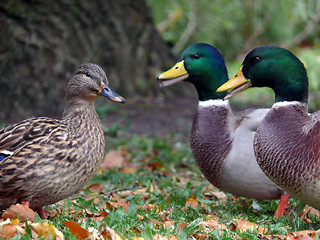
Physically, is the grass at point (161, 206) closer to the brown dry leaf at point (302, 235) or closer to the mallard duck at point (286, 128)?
the brown dry leaf at point (302, 235)

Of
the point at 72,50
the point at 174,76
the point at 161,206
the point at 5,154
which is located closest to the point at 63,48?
the point at 72,50

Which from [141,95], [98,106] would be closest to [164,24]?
[141,95]

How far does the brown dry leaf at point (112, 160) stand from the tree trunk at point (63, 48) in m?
1.77

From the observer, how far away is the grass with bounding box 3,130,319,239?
3.17m

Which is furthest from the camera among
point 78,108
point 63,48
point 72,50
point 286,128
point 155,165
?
point 72,50

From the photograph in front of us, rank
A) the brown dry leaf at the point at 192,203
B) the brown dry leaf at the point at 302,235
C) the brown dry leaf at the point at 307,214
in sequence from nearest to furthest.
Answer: the brown dry leaf at the point at 302,235 < the brown dry leaf at the point at 307,214 < the brown dry leaf at the point at 192,203

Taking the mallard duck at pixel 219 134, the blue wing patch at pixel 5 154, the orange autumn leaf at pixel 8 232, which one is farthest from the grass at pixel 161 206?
the blue wing patch at pixel 5 154

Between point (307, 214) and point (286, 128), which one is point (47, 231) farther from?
point (307, 214)

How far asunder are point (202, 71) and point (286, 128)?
123 cm

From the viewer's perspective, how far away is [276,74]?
3715 millimetres

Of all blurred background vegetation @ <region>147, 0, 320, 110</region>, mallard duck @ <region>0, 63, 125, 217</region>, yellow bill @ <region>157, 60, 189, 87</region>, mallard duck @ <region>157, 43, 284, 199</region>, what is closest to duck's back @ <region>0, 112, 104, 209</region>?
mallard duck @ <region>0, 63, 125, 217</region>

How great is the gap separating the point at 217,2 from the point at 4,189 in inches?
396

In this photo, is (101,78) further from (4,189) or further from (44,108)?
(44,108)

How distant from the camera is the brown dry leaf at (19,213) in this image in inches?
123
